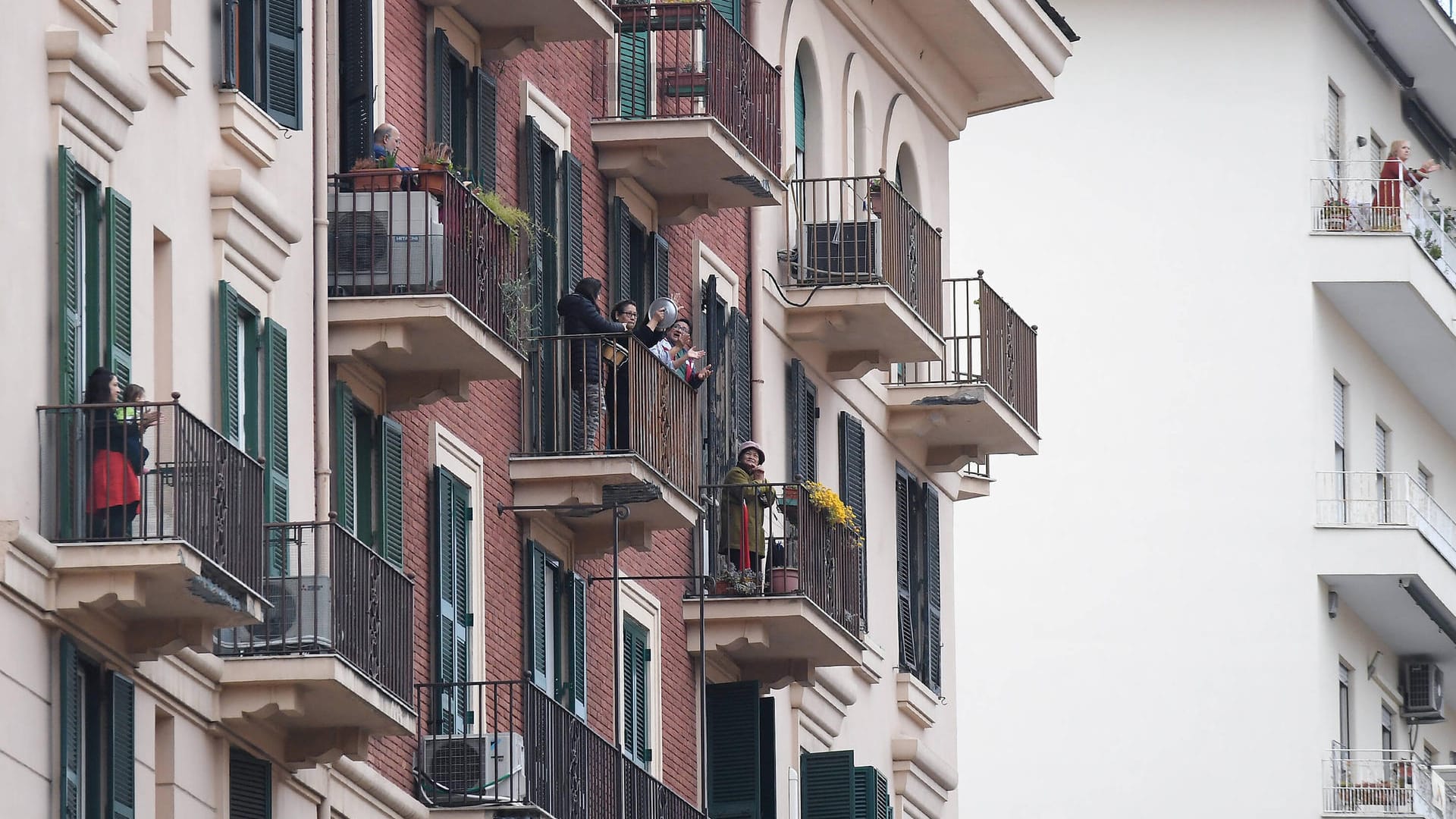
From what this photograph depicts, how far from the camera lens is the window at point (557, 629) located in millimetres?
31891

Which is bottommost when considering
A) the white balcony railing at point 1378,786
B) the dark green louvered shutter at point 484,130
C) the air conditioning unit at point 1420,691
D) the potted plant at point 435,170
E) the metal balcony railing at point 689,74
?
the white balcony railing at point 1378,786

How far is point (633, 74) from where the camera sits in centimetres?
3462

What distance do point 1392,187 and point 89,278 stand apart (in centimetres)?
3237

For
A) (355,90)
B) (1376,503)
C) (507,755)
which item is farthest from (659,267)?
(1376,503)

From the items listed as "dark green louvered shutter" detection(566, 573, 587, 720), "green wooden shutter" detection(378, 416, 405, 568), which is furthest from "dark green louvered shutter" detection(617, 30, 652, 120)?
"green wooden shutter" detection(378, 416, 405, 568)

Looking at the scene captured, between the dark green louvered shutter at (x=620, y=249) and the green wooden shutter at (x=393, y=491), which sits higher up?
the dark green louvered shutter at (x=620, y=249)

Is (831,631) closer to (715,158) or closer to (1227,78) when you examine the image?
(715,158)

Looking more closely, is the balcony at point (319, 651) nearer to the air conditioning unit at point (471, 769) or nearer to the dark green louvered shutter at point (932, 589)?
the air conditioning unit at point (471, 769)

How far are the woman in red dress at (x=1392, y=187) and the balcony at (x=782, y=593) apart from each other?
64.7 feet

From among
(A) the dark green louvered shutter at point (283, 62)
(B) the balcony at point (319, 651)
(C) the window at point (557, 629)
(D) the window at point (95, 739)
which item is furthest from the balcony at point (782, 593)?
(D) the window at point (95, 739)

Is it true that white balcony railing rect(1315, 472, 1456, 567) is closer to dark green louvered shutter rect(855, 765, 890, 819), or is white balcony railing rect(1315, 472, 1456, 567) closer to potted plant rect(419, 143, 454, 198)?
dark green louvered shutter rect(855, 765, 890, 819)

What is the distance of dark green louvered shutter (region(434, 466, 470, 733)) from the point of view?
97.6 feet

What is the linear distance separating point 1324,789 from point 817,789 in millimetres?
16396

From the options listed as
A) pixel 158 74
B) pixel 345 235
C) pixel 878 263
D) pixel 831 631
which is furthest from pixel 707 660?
pixel 158 74
